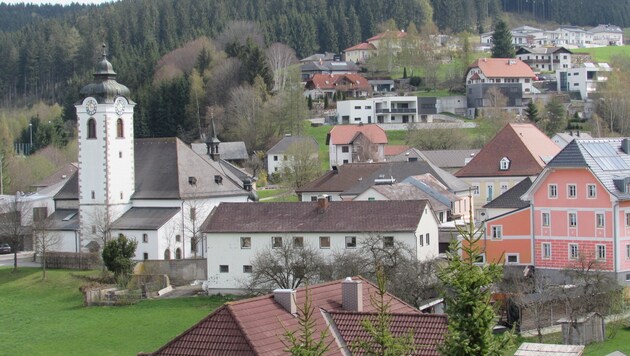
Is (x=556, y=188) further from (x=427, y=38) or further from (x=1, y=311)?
(x=427, y=38)

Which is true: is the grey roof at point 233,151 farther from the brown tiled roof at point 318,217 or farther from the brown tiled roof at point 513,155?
the brown tiled roof at point 318,217

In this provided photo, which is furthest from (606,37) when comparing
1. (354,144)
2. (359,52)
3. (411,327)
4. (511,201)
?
(411,327)

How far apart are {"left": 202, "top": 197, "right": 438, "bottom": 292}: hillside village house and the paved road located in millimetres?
13167

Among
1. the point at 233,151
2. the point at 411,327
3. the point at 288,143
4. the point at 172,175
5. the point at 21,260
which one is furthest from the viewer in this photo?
the point at 233,151

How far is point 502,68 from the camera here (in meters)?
121

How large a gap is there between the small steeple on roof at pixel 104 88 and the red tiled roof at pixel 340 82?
235 feet

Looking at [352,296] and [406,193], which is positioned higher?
[406,193]

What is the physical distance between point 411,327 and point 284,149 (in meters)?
65.2

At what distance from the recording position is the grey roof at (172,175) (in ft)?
187

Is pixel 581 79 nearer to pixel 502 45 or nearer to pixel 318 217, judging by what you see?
pixel 502 45

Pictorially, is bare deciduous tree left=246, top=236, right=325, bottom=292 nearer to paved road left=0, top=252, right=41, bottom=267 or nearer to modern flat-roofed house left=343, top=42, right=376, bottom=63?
paved road left=0, top=252, right=41, bottom=267

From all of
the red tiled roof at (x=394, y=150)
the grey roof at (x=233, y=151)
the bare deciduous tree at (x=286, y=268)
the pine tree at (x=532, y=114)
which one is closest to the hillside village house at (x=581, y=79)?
the pine tree at (x=532, y=114)

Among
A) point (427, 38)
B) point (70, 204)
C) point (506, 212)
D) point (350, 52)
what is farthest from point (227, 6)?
point (506, 212)

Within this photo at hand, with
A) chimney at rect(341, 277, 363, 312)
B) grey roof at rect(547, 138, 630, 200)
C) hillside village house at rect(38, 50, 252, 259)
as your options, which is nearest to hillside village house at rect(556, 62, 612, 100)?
hillside village house at rect(38, 50, 252, 259)
